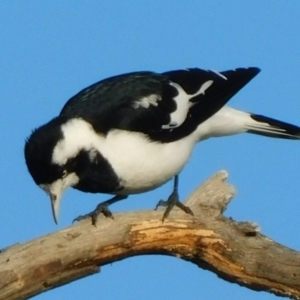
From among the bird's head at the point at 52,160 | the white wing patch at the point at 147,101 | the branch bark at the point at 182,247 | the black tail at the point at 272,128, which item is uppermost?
the black tail at the point at 272,128

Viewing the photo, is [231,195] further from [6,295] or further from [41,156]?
[6,295]

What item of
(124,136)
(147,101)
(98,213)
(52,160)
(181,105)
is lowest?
(98,213)

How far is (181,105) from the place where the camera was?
17.0 feet

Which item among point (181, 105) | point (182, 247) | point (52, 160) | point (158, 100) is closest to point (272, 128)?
point (181, 105)

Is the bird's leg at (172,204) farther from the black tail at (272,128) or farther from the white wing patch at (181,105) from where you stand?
the black tail at (272,128)

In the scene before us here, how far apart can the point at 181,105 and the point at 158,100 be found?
0.77ft

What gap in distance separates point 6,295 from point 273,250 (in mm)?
1272

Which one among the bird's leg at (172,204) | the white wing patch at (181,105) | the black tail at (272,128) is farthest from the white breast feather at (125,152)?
the black tail at (272,128)

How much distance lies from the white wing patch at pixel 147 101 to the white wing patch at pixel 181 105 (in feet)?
0.47

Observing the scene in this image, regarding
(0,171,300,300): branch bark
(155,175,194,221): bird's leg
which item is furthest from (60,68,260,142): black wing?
(0,171,300,300): branch bark

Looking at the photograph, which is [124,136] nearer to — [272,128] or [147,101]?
[147,101]

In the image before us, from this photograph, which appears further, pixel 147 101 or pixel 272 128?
pixel 272 128

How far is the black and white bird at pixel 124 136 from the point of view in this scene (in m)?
4.49

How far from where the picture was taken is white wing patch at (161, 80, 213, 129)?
5.04m
